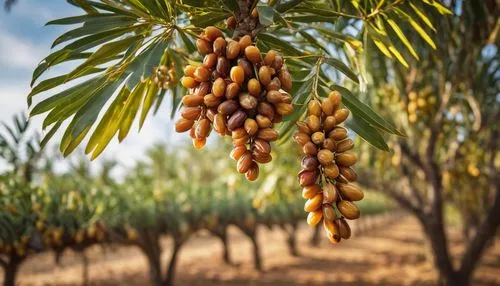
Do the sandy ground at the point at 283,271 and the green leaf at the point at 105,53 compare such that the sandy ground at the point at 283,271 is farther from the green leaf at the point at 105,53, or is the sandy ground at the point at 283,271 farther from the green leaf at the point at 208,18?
the green leaf at the point at 208,18

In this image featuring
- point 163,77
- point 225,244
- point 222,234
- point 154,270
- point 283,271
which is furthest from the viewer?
point 225,244

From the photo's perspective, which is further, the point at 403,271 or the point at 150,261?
the point at 403,271

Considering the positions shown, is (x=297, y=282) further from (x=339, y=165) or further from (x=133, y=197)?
(x=339, y=165)

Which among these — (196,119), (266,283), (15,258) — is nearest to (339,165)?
(196,119)

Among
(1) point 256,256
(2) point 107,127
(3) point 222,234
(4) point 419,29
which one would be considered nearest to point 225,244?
(3) point 222,234

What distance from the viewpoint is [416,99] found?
306cm

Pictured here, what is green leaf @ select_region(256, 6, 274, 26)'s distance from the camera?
833mm

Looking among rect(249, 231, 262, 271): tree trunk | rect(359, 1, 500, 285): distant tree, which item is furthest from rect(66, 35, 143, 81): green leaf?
rect(249, 231, 262, 271): tree trunk

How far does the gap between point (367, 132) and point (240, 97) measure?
1.42 ft

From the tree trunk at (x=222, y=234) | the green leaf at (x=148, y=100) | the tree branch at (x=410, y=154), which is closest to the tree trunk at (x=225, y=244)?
the tree trunk at (x=222, y=234)

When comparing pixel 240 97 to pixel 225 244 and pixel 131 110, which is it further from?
pixel 225 244

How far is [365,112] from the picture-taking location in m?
1.03

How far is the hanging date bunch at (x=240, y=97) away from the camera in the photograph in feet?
2.79

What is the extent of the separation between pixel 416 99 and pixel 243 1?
100 inches
